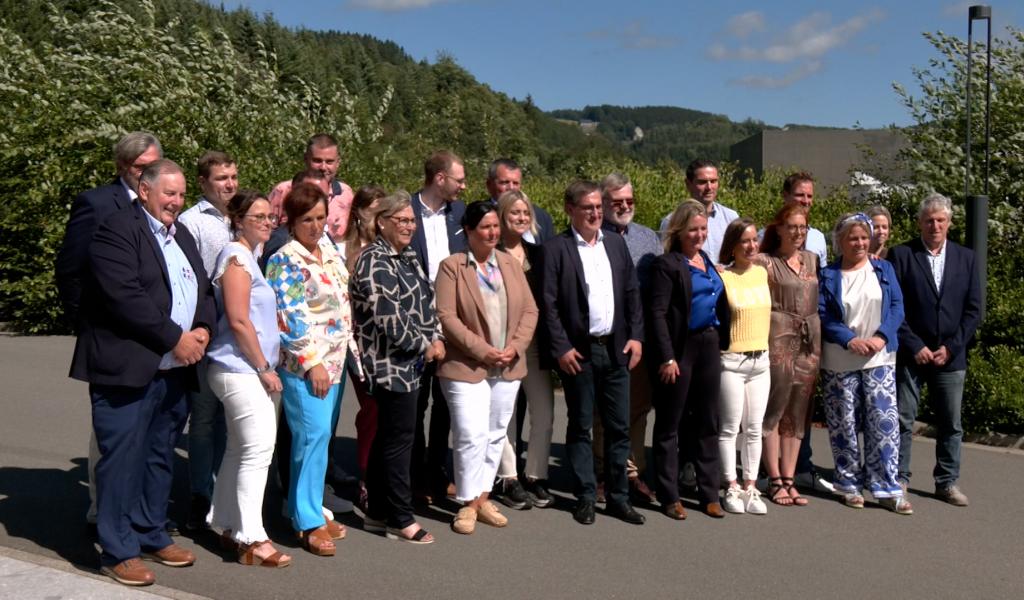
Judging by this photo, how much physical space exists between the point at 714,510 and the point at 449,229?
244 cm

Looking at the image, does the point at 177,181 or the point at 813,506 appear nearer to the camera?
the point at 177,181

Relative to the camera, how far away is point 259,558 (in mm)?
5434

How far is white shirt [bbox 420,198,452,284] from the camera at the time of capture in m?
6.90

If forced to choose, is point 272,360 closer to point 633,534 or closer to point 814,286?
point 633,534

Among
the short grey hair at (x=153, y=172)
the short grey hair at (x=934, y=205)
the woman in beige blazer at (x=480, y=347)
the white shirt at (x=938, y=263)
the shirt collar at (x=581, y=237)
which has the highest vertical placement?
the short grey hair at (x=153, y=172)

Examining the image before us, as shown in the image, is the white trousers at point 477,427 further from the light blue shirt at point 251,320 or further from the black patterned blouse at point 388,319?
the light blue shirt at point 251,320

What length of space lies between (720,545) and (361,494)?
223cm

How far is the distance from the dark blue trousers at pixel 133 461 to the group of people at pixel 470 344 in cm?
1

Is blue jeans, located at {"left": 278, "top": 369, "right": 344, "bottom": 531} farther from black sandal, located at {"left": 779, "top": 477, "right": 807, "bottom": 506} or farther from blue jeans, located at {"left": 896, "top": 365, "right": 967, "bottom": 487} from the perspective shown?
blue jeans, located at {"left": 896, "top": 365, "right": 967, "bottom": 487}

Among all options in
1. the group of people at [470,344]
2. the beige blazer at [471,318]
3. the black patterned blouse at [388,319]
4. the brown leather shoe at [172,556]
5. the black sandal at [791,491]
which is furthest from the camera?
the black sandal at [791,491]

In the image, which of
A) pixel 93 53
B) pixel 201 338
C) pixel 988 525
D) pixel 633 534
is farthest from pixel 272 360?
pixel 93 53

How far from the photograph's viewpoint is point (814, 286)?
6902 mm

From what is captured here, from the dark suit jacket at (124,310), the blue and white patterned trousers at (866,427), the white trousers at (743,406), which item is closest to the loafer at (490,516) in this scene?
the white trousers at (743,406)

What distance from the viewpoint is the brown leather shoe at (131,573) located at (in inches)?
200
